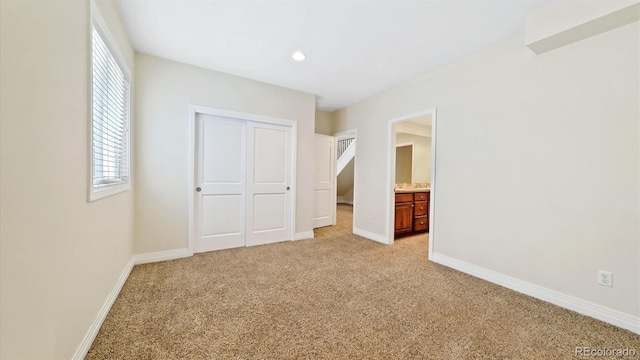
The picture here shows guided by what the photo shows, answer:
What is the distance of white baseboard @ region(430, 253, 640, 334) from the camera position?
5.88 ft

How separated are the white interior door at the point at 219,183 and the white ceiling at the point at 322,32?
80 centimetres

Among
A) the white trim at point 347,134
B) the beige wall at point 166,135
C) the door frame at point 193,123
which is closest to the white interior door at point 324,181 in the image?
the white trim at point 347,134

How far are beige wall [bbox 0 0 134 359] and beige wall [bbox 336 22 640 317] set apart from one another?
3.37 m

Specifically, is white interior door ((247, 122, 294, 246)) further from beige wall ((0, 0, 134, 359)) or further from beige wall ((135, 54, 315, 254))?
beige wall ((0, 0, 134, 359))

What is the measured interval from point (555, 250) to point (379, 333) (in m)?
1.79

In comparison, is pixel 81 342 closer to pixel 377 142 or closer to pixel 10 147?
pixel 10 147

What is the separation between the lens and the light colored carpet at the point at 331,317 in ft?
5.01

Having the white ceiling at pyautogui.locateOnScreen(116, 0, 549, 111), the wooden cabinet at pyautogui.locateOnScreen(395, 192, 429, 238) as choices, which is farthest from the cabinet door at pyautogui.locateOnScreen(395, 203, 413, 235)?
the white ceiling at pyautogui.locateOnScreen(116, 0, 549, 111)

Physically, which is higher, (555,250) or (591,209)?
(591,209)

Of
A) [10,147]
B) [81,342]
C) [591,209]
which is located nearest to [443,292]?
[591,209]

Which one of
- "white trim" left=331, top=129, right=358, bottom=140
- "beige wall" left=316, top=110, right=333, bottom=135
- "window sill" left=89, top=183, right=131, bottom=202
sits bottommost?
"window sill" left=89, top=183, right=131, bottom=202

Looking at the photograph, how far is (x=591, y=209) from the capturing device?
1953 mm

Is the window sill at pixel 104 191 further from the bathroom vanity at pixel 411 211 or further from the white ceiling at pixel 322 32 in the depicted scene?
the bathroom vanity at pixel 411 211

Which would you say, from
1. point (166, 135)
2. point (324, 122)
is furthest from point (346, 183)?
point (166, 135)
